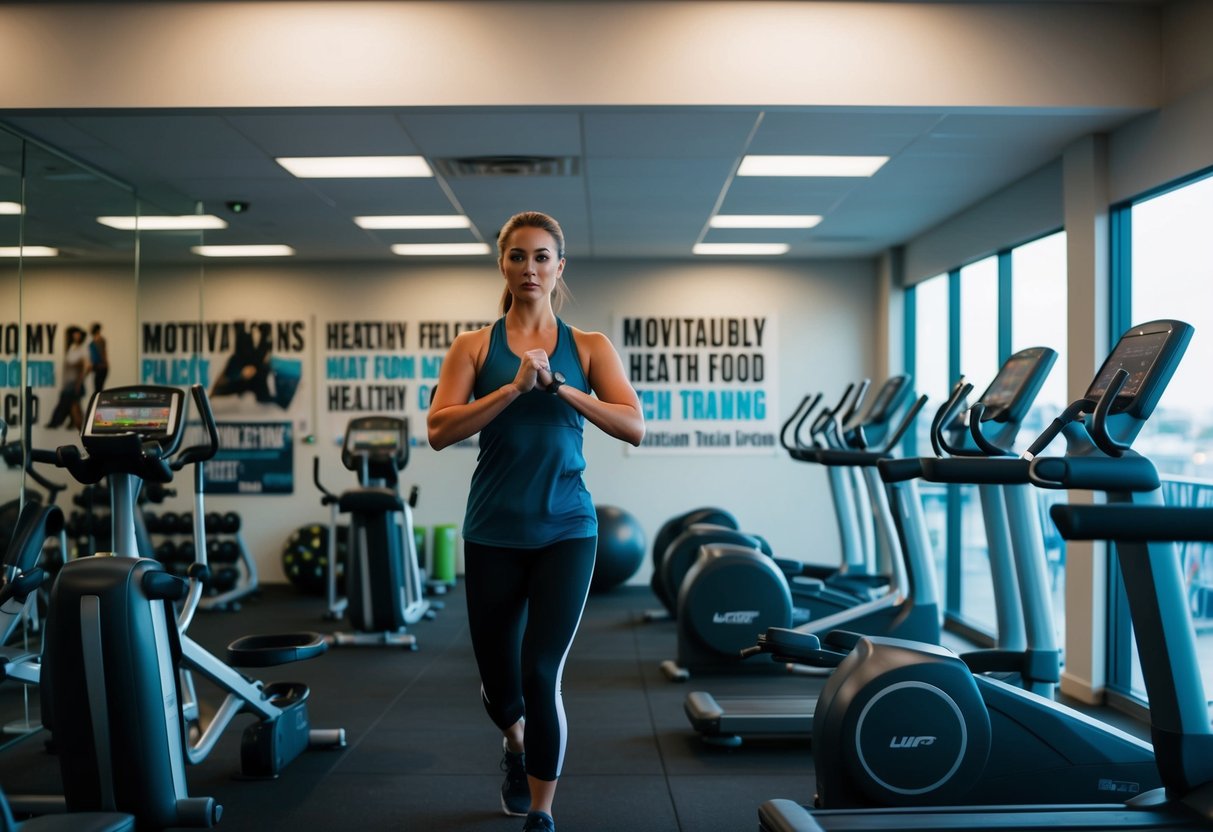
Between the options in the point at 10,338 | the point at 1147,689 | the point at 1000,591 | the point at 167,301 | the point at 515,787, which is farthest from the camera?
the point at 167,301

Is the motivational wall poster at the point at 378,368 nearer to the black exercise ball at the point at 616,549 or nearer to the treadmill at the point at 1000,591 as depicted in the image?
the black exercise ball at the point at 616,549

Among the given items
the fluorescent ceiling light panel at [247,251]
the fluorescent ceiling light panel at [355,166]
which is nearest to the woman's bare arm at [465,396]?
the fluorescent ceiling light panel at [355,166]

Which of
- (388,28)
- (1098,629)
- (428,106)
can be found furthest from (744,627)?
Result: (388,28)

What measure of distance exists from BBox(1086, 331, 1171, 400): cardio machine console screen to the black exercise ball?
5145mm

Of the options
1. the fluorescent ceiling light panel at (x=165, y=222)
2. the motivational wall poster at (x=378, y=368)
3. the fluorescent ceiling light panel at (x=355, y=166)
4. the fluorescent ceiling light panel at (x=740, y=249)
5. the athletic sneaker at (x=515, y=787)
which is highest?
the fluorescent ceiling light panel at (x=355, y=166)

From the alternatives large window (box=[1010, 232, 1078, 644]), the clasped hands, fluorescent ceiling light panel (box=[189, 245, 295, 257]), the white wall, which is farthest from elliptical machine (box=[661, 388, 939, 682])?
fluorescent ceiling light panel (box=[189, 245, 295, 257])

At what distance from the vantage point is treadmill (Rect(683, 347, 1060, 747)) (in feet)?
10.4

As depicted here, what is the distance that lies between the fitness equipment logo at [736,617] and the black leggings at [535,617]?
2.36 metres

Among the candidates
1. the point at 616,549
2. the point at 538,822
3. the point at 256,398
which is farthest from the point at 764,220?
the point at 538,822

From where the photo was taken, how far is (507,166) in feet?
17.0

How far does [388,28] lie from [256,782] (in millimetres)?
2719

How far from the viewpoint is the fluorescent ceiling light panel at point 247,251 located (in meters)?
7.65

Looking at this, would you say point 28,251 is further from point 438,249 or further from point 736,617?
point 438,249

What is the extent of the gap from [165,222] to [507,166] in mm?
2074
